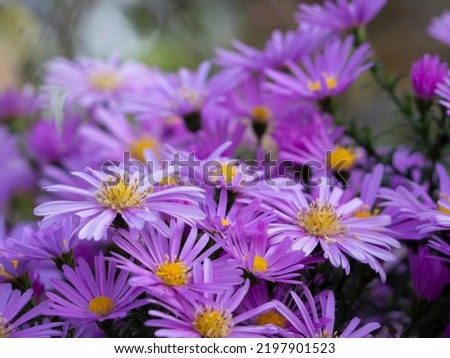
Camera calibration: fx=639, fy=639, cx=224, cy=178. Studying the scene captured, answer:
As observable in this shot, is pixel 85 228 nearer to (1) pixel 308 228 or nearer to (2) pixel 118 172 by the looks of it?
(2) pixel 118 172

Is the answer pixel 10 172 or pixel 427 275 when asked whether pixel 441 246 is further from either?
pixel 10 172

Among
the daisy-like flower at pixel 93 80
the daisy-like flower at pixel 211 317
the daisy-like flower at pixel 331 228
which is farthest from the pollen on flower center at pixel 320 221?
the daisy-like flower at pixel 93 80

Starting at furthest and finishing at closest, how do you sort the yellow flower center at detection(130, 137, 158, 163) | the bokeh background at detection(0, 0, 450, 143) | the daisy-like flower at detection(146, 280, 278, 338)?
the bokeh background at detection(0, 0, 450, 143) < the yellow flower center at detection(130, 137, 158, 163) < the daisy-like flower at detection(146, 280, 278, 338)

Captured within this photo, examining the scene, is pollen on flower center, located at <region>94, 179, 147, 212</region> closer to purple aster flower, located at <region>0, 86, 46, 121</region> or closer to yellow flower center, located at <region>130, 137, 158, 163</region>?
yellow flower center, located at <region>130, 137, 158, 163</region>

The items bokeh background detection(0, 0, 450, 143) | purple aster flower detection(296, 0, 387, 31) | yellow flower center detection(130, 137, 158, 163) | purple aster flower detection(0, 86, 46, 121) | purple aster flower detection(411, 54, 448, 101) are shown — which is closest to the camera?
purple aster flower detection(411, 54, 448, 101)

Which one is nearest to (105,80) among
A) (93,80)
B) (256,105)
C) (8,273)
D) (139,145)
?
(93,80)

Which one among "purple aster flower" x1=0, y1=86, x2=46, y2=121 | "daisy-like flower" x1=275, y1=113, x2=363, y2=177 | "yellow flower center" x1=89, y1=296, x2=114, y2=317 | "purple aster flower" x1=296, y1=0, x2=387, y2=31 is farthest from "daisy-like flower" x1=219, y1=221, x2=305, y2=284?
"purple aster flower" x1=0, y1=86, x2=46, y2=121

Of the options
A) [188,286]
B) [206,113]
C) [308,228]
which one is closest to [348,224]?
[308,228]
